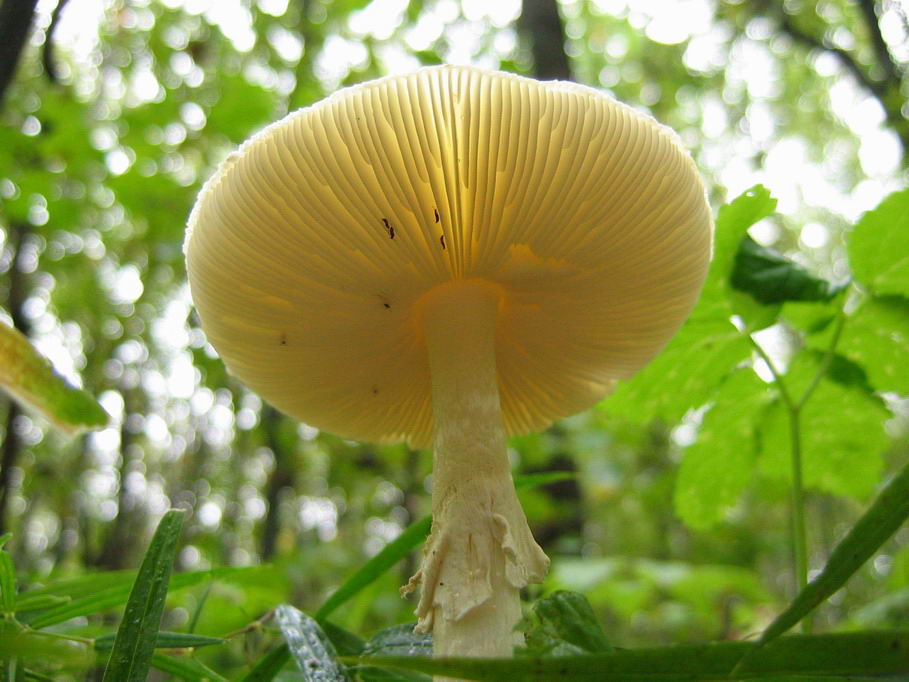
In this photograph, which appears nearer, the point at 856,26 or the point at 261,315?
the point at 261,315

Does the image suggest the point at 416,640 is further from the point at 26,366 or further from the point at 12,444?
the point at 12,444

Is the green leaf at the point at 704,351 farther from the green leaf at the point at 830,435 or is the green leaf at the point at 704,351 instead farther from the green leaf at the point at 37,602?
the green leaf at the point at 37,602

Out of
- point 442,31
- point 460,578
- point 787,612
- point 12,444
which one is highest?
point 787,612

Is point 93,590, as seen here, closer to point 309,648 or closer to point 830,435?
point 309,648

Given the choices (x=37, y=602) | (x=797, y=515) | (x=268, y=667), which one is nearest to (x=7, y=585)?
(x=37, y=602)

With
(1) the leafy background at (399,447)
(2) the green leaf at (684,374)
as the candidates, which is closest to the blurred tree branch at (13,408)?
(1) the leafy background at (399,447)

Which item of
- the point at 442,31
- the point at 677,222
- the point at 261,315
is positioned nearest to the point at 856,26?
the point at 442,31

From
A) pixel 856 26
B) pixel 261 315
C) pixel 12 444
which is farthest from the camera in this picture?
pixel 856 26
